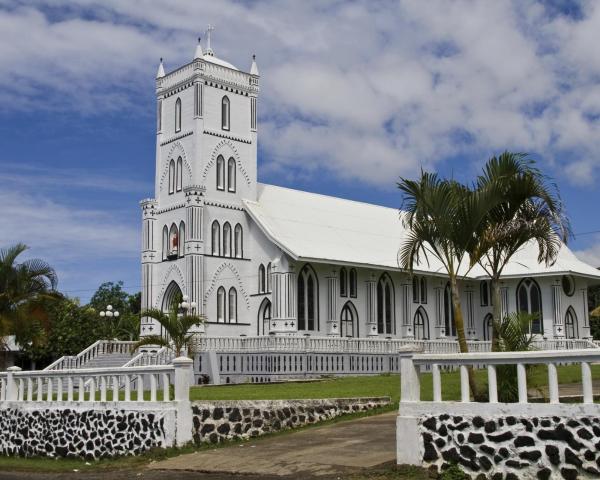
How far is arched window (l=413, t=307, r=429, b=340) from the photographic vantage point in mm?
52438

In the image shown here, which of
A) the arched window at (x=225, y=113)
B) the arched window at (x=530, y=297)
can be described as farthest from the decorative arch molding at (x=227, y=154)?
the arched window at (x=530, y=297)

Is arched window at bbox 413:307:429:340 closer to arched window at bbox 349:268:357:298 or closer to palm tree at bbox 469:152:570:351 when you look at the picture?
arched window at bbox 349:268:357:298

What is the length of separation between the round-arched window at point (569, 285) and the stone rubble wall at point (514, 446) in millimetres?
42714

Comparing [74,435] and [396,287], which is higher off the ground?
[396,287]

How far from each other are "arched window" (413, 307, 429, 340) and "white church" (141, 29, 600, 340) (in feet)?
0.28

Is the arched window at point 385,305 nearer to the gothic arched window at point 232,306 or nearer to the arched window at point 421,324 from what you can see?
the arched window at point 421,324

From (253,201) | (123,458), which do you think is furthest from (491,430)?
(253,201)

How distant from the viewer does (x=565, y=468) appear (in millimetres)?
11344

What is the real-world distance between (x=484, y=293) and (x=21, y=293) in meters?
34.6

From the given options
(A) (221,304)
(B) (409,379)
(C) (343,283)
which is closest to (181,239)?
(A) (221,304)

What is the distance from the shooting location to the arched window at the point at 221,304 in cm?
4666

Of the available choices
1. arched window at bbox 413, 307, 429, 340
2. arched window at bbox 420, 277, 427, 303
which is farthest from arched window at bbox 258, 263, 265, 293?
arched window at bbox 420, 277, 427, 303

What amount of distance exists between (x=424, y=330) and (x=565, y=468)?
4190 cm

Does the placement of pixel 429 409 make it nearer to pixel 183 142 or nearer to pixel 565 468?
pixel 565 468
